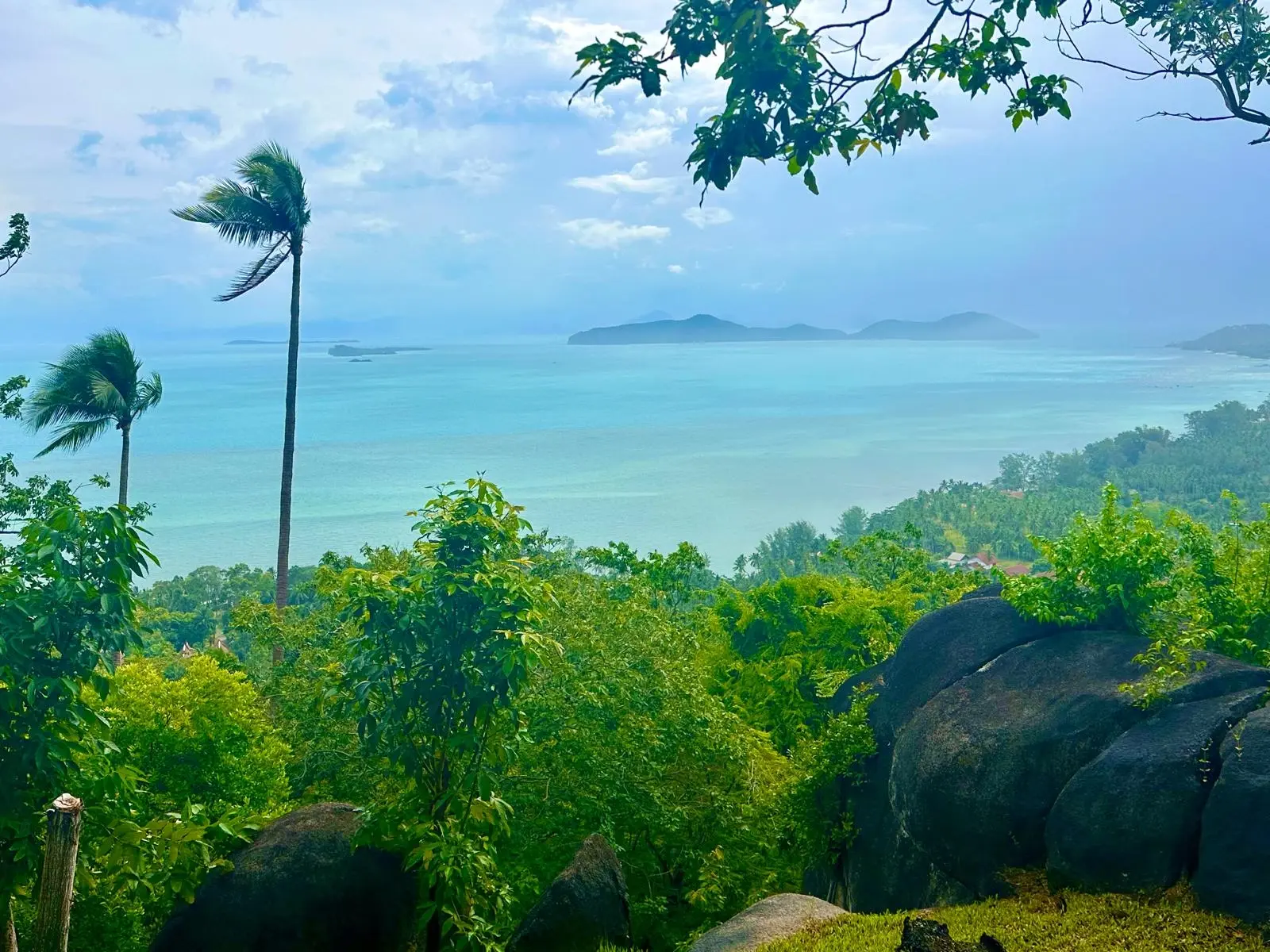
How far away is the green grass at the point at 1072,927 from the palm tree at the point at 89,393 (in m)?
18.5

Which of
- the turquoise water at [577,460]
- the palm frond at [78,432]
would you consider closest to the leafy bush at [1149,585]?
the palm frond at [78,432]

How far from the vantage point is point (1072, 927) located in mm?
6379

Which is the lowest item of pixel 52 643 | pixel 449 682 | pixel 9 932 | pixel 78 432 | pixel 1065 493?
pixel 1065 493

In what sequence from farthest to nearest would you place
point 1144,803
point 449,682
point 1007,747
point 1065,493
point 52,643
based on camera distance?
1. point 1065,493
2. point 449,682
3. point 1007,747
4. point 1144,803
5. point 52,643

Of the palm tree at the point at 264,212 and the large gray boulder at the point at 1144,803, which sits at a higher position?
the palm tree at the point at 264,212

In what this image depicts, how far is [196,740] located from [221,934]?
382 cm

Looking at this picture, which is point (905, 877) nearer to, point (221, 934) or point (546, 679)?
point (546, 679)

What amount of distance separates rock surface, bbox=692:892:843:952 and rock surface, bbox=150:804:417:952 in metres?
3.17

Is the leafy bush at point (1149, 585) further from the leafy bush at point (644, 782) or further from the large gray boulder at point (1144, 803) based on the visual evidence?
the leafy bush at point (644, 782)

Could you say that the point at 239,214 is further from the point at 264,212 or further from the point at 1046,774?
the point at 1046,774

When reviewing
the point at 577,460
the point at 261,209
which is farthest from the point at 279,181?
the point at 577,460

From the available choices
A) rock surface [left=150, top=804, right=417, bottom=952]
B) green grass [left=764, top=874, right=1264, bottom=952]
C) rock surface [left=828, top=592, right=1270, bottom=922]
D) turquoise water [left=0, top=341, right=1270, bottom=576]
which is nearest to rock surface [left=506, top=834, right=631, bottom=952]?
rock surface [left=150, top=804, right=417, bottom=952]

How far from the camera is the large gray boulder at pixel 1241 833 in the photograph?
6.21 meters

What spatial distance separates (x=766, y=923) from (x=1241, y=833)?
3.11m
